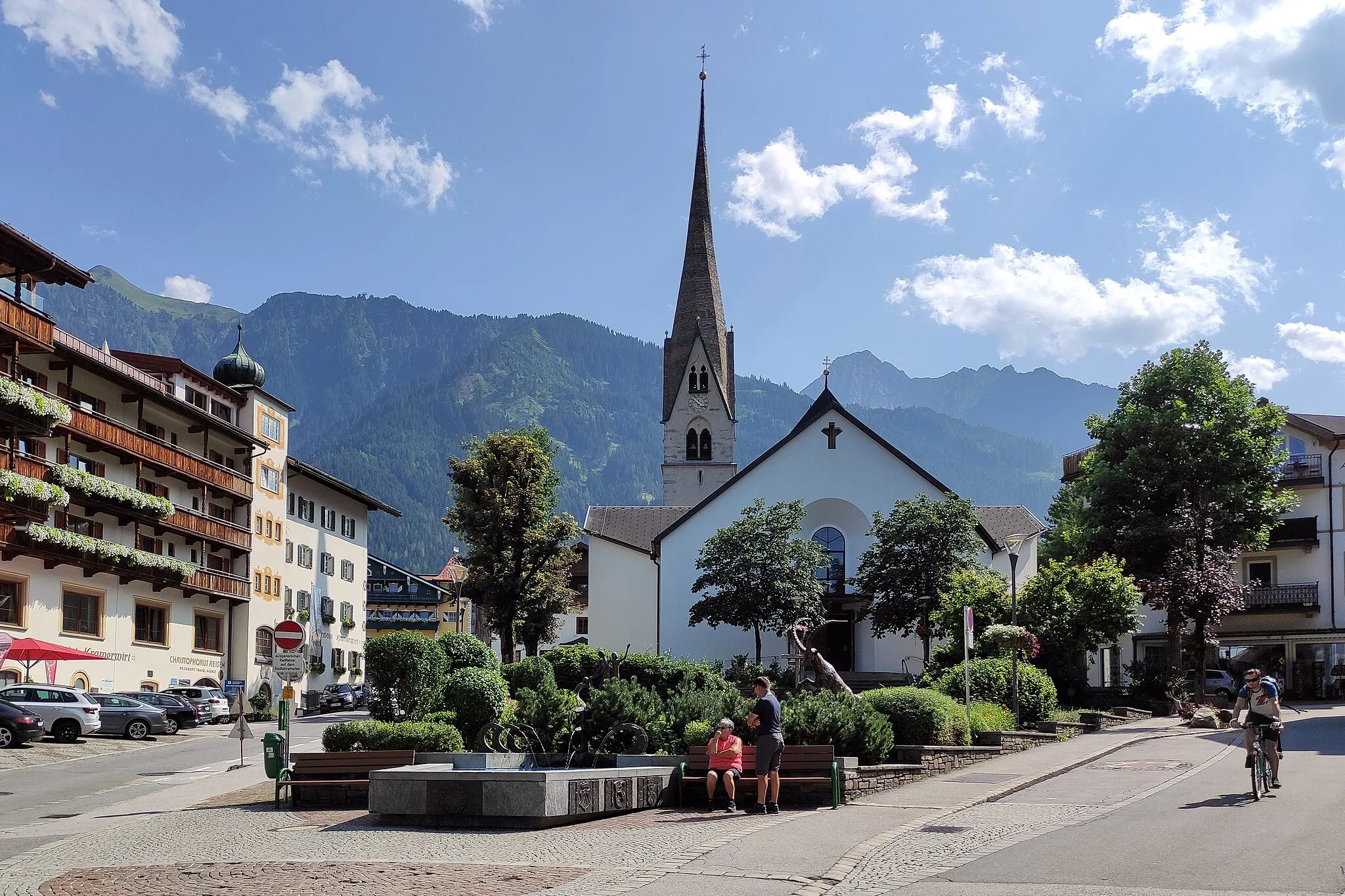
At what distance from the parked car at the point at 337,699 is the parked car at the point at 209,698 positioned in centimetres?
884

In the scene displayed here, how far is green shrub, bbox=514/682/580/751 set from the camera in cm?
1952

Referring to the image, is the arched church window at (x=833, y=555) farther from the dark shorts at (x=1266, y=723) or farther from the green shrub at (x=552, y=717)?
the dark shorts at (x=1266, y=723)

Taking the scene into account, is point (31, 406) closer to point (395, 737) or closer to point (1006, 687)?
point (395, 737)

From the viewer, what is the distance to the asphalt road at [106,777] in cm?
1769

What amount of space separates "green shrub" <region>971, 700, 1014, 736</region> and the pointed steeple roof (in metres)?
56.9

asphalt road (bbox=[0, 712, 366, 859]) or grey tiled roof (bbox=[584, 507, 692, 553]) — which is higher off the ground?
grey tiled roof (bbox=[584, 507, 692, 553])

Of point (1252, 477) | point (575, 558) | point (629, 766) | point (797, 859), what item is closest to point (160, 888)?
point (797, 859)

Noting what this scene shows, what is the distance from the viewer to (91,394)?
45.8m

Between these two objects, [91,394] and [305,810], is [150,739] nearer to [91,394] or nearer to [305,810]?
Answer: [91,394]

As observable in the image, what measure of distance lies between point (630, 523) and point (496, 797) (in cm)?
4609

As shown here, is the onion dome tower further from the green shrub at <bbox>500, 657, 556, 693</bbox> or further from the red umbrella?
A: the green shrub at <bbox>500, 657, 556, 693</bbox>

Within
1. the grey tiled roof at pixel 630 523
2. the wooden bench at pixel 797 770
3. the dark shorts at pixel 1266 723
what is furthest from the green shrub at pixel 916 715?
the grey tiled roof at pixel 630 523

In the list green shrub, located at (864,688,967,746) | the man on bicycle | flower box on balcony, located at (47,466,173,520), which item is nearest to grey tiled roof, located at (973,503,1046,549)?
flower box on balcony, located at (47,466,173,520)

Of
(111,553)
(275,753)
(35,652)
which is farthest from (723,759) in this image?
(111,553)
